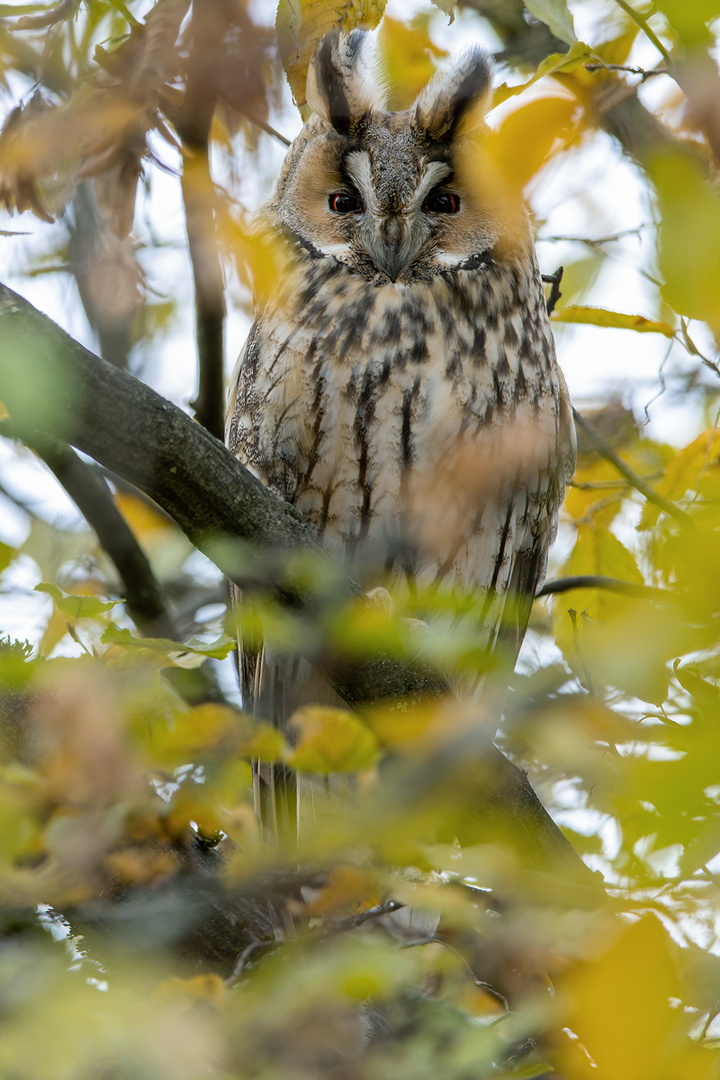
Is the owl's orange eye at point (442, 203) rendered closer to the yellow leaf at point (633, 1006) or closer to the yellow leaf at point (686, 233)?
the yellow leaf at point (686, 233)

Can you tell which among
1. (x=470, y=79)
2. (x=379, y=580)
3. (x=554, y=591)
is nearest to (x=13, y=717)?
(x=379, y=580)

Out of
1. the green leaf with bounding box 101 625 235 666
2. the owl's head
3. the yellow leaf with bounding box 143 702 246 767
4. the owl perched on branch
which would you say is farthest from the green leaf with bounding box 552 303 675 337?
the yellow leaf with bounding box 143 702 246 767

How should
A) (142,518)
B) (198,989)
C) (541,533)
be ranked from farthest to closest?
(142,518), (541,533), (198,989)

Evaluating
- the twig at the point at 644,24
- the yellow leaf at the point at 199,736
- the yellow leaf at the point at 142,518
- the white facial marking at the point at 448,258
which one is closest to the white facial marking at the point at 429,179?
the white facial marking at the point at 448,258

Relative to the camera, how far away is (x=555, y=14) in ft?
3.57

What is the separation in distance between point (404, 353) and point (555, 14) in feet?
3.32

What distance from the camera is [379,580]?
2.26 meters

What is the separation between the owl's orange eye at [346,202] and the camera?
7.16ft

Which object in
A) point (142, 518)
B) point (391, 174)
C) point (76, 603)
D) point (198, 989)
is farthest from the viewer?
point (142, 518)

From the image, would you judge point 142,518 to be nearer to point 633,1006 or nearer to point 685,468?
point 685,468

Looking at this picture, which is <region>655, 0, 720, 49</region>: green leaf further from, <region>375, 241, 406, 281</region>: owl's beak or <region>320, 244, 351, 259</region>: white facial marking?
<region>320, 244, 351, 259</region>: white facial marking

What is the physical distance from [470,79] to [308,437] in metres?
0.84

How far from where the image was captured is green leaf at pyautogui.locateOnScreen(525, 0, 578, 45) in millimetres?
1080

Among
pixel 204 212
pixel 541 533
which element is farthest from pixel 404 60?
pixel 541 533
